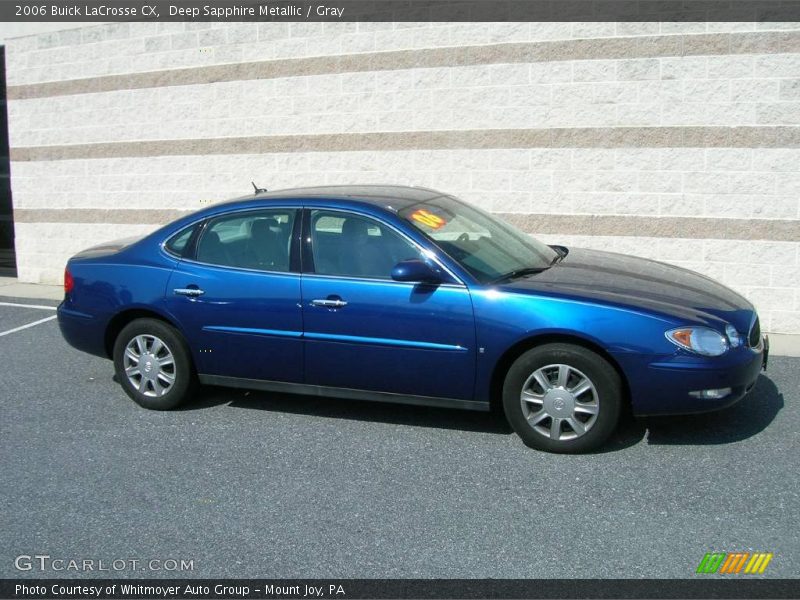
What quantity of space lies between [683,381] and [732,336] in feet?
1.45

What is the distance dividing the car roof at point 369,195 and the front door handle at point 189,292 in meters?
0.69

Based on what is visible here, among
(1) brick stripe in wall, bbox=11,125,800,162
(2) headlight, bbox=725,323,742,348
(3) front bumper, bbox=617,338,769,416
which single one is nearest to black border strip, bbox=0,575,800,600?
(3) front bumper, bbox=617,338,769,416

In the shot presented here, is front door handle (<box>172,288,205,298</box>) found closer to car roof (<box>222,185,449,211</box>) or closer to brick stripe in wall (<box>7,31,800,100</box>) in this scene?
car roof (<box>222,185,449,211</box>)

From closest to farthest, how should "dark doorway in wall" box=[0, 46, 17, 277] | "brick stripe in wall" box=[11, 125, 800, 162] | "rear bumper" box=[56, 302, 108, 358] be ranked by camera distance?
"rear bumper" box=[56, 302, 108, 358] → "brick stripe in wall" box=[11, 125, 800, 162] → "dark doorway in wall" box=[0, 46, 17, 277]

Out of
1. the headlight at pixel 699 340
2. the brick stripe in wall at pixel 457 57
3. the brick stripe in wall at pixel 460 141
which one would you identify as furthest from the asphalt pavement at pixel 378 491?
the brick stripe in wall at pixel 457 57

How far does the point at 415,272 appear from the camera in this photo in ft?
17.7

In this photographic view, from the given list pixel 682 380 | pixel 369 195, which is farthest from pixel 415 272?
pixel 682 380

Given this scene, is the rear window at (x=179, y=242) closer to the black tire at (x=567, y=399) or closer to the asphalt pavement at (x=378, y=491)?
the asphalt pavement at (x=378, y=491)

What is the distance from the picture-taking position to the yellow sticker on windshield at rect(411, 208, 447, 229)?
19.2 feet

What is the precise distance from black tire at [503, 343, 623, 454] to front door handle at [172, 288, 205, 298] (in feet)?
6.98

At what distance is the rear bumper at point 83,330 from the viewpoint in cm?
641

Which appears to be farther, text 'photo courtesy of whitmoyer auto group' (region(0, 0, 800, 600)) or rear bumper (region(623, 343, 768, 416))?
rear bumper (region(623, 343, 768, 416))
